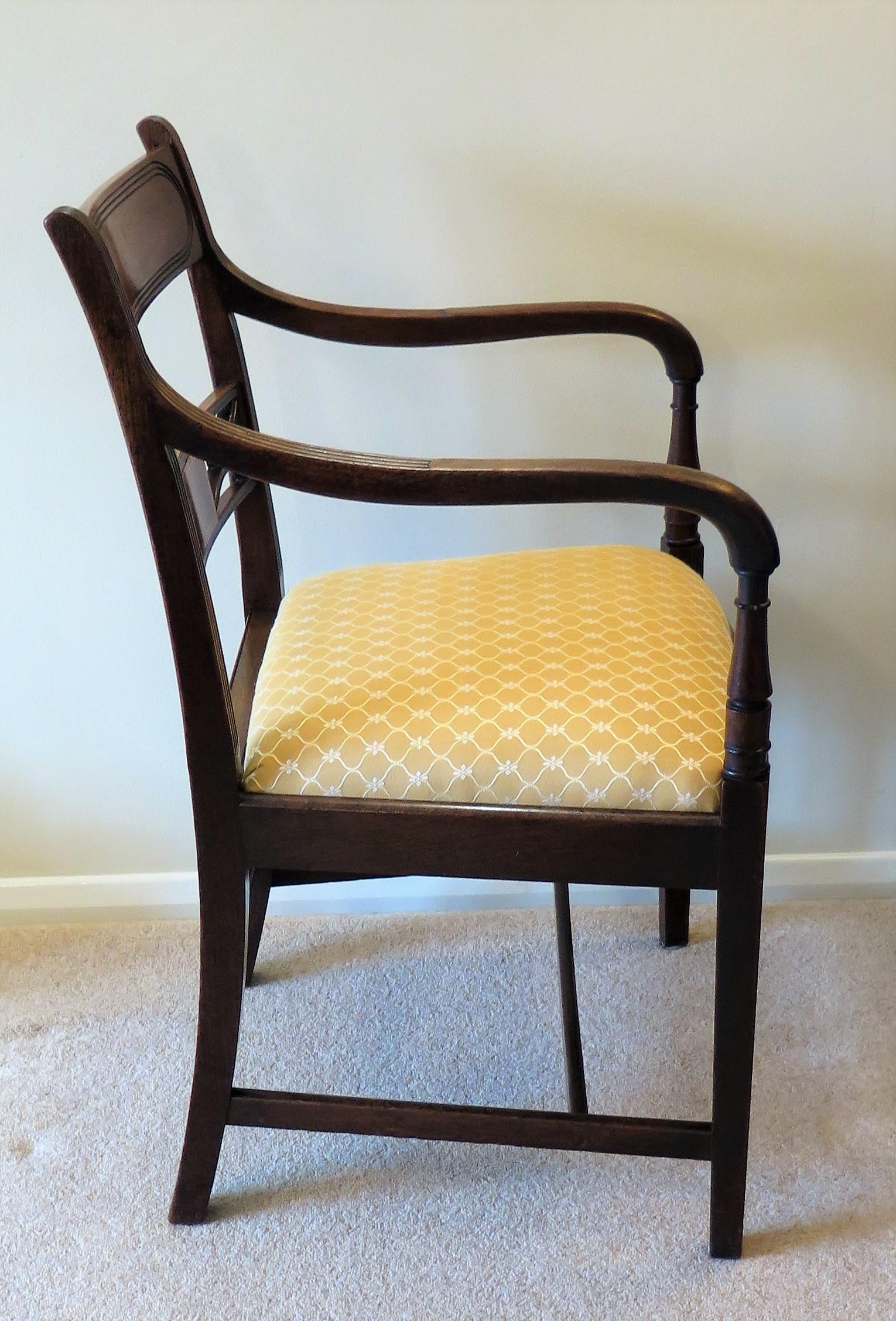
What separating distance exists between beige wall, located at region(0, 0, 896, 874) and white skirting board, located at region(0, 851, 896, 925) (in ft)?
0.72

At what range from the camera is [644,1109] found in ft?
4.15

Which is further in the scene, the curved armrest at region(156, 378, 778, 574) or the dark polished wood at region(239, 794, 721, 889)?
the dark polished wood at region(239, 794, 721, 889)

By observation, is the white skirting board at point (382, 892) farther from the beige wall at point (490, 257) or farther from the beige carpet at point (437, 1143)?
the beige wall at point (490, 257)

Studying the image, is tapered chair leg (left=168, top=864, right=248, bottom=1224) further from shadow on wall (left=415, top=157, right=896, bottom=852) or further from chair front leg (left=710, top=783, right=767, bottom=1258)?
shadow on wall (left=415, top=157, right=896, bottom=852)

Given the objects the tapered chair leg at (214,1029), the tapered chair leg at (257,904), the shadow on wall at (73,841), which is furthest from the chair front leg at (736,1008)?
the shadow on wall at (73,841)

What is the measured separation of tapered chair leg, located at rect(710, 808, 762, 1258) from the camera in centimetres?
96

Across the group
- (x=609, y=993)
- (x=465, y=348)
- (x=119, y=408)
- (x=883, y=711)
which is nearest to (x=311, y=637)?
(x=119, y=408)

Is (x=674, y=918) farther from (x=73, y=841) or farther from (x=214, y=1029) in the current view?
(x=73, y=841)

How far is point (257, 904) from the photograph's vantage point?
4.33ft

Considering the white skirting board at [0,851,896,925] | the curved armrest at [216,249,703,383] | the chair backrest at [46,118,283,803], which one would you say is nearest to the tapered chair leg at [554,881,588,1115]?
the white skirting board at [0,851,896,925]

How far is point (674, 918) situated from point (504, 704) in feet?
2.14

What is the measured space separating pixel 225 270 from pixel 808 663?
2.82ft

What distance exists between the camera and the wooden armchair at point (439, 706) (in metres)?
0.85

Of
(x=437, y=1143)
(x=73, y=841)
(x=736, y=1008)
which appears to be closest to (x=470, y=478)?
(x=736, y=1008)
